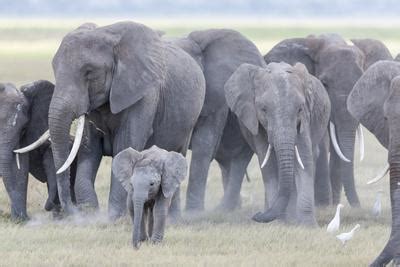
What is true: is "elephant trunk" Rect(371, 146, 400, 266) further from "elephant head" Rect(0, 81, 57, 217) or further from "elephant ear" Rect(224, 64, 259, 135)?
"elephant head" Rect(0, 81, 57, 217)

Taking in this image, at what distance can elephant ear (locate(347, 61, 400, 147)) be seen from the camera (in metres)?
10.9

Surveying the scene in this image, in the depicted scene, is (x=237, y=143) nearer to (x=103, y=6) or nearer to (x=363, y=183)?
(x=363, y=183)

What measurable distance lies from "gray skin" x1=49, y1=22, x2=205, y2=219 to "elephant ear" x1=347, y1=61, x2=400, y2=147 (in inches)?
93.8

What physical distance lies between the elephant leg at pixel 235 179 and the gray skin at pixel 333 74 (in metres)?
0.87

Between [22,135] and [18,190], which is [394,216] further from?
[22,135]

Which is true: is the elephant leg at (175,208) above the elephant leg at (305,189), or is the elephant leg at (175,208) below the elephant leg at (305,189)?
below

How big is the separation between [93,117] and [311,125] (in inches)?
88.0

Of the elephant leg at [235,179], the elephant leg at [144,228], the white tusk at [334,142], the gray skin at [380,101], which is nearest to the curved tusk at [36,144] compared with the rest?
the elephant leg at [144,228]

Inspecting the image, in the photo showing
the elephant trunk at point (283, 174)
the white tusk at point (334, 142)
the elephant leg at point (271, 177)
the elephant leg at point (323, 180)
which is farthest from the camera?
the elephant leg at point (323, 180)

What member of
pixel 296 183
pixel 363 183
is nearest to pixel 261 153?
pixel 296 183

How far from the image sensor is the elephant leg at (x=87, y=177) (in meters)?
12.7

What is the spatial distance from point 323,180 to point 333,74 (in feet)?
3.83

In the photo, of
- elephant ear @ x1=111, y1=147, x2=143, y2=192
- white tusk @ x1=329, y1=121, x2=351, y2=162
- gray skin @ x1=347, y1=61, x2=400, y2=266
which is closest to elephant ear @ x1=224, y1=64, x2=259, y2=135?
white tusk @ x1=329, y1=121, x2=351, y2=162

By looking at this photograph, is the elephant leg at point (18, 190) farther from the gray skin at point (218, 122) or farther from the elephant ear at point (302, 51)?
the elephant ear at point (302, 51)
